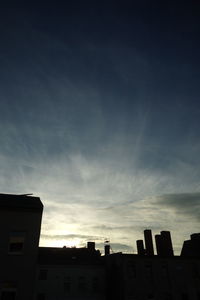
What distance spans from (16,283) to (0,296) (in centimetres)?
128

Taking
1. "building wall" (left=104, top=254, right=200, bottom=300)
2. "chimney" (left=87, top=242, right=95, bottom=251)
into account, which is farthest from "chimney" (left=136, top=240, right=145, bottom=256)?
"chimney" (left=87, top=242, right=95, bottom=251)

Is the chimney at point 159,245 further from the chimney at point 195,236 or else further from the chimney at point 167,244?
the chimney at point 195,236

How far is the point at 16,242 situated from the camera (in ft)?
58.3

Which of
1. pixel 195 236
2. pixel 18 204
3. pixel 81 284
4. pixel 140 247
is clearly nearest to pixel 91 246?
pixel 81 284

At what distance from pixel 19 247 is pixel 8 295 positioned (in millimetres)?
3202

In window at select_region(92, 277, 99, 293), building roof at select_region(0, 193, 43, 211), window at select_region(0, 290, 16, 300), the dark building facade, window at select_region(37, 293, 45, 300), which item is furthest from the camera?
window at select_region(92, 277, 99, 293)

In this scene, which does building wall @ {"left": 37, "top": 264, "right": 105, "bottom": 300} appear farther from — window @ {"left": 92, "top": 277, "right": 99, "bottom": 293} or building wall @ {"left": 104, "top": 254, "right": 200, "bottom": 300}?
building wall @ {"left": 104, "top": 254, "right": 200, "bottom": 300}

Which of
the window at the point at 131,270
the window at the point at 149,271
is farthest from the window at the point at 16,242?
the window at the point at 149,271

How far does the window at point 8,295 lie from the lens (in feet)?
53.1

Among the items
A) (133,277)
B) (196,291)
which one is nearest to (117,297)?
(133,277)

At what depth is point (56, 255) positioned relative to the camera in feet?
134

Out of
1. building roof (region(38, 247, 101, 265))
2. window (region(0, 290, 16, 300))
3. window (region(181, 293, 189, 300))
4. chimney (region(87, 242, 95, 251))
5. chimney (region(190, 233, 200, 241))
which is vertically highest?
chimney (region(190, 233, 200, 241))

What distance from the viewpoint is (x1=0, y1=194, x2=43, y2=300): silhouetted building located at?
16.4 m

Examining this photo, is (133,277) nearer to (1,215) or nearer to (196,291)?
(196,291)
